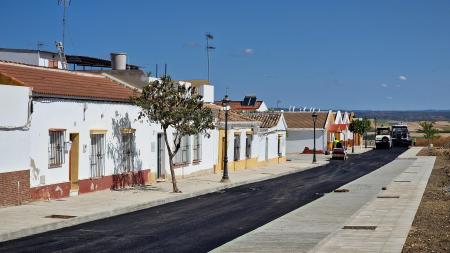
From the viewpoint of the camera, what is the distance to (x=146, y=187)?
2966 cm

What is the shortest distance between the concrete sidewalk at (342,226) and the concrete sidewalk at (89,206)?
16.7ft

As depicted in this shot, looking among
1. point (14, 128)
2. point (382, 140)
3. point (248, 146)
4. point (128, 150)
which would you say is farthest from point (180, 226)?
point (382, 140)

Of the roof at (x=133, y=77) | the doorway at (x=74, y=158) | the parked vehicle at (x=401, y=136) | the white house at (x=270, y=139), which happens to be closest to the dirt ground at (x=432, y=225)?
the doorway at (x=74, y=158)

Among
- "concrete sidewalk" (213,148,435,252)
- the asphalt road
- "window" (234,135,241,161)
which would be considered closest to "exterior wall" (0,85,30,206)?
the asphalt road

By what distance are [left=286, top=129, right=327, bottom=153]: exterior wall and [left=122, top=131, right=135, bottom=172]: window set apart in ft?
156

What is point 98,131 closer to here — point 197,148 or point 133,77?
point 133,77

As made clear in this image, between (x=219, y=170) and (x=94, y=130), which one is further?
(x=219, y=170)

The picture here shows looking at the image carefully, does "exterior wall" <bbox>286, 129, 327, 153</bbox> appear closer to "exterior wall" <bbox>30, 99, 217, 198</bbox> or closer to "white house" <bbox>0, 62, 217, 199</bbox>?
"exterior wall" <bbox>30, 99, 217, 198</bbox>

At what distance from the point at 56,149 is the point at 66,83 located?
11.1 feet

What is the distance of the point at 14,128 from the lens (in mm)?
21484

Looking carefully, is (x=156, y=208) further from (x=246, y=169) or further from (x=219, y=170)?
(x=246, y=169)

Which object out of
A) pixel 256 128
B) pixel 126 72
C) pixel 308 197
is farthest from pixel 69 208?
pixel 256 128

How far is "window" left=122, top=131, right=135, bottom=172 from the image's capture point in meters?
29.1

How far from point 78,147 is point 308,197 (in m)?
9.46
